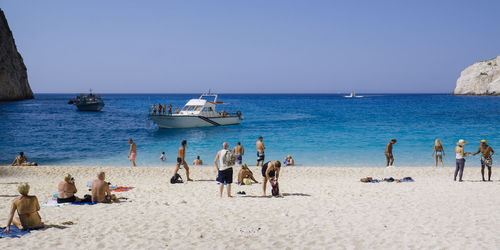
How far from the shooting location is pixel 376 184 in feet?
41.3

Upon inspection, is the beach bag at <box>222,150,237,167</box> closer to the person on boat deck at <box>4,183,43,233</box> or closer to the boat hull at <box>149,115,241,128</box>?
the person on boat deck at <box>4,183,43,233</box>

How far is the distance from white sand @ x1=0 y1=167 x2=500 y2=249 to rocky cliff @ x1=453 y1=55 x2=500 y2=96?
128779 mm

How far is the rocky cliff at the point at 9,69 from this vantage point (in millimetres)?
80625

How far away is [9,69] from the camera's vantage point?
274ft

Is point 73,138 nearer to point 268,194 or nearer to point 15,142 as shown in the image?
point 15,142

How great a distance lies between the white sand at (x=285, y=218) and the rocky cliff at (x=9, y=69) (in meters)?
84.3

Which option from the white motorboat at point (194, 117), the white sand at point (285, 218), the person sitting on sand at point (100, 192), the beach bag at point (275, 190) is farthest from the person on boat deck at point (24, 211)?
the white motorboat at point (194, 117)

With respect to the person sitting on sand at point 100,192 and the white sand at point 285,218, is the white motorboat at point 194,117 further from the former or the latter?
the person sitting on sand at point 100,192

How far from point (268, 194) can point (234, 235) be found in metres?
3.93

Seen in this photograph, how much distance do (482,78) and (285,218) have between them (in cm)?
14251

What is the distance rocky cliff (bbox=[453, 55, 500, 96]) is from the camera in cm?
11806

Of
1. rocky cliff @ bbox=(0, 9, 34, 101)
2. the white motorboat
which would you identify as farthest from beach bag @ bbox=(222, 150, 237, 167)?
rocky cliff @ bbox=(0, 9, 34, 101)

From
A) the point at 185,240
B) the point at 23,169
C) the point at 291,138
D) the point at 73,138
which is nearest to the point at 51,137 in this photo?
the point at 73,138

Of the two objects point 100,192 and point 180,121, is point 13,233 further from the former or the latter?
point 180,121
